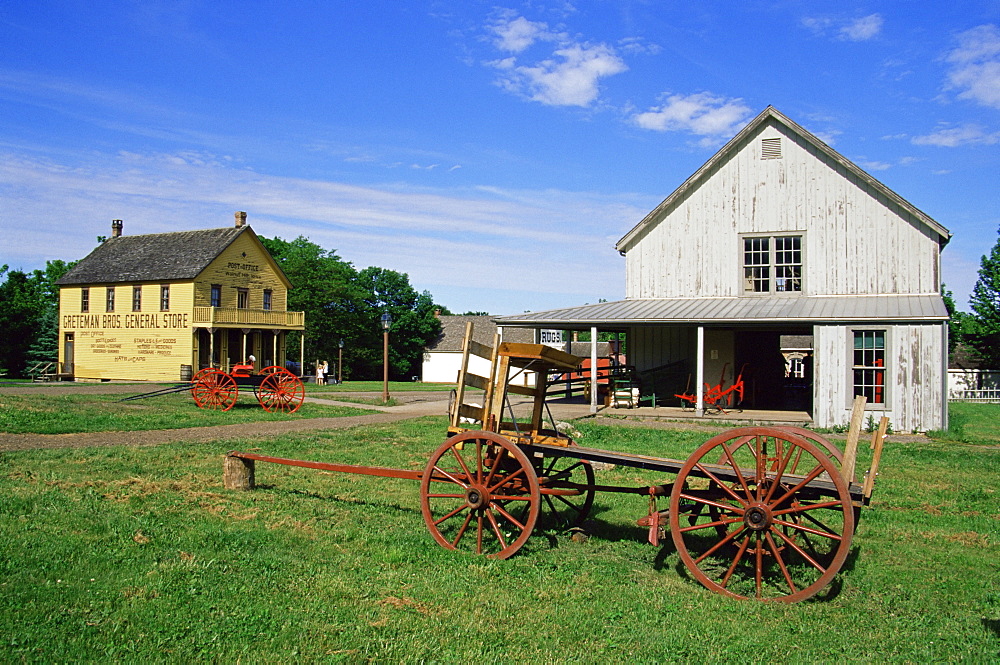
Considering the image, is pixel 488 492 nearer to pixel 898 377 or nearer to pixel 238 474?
pixel 238 474

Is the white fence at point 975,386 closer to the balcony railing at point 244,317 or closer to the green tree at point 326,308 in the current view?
the balcony railing at point 244,317

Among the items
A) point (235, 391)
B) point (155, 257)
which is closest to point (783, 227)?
point (235, 391)

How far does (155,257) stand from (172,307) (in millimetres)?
4100

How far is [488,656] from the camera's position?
4625 mm

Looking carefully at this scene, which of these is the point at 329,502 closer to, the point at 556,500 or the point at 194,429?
the point at 556,500

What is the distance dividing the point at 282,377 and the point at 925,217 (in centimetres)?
1707

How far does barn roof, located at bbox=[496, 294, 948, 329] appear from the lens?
60.3 ft

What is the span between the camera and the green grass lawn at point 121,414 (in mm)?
15000

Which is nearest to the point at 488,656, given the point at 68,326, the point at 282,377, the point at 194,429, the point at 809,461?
the point at 809,461

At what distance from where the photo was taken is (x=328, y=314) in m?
61.1

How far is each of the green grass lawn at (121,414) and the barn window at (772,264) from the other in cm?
1128

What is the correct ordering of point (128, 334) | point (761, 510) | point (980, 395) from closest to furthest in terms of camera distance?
point (761, 510) < point (980, 395) < point (128, 334)

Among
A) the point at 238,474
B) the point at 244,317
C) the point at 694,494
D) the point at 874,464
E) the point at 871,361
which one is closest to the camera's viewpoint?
the point at 874,464

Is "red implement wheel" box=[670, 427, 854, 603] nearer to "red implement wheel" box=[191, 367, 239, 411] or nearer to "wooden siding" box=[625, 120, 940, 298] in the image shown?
"wooden siding" box=[625, 120, 940, 298]
